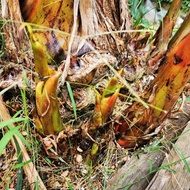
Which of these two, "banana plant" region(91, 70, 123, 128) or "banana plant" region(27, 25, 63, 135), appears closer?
"banana plant" region(27, 25, 63, 135)

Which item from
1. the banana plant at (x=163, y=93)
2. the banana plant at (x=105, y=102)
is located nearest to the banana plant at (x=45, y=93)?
the banana plant at (x=105, y=102)

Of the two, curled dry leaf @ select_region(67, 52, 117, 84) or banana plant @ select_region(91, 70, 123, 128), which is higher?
curled dry leaf @ select_region(67, 52, 117, 84)

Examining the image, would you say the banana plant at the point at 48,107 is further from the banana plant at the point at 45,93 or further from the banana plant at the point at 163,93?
the banana plant at the point at 163,93

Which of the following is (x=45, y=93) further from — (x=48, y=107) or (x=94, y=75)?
(x=94, y=75)

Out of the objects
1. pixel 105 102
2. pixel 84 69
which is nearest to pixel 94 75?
pixel 84 69

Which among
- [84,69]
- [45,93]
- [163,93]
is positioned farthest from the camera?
[84,69]

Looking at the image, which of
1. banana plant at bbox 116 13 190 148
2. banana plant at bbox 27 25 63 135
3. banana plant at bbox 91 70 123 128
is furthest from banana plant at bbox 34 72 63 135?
banana plant at bbox 116 13 190 148

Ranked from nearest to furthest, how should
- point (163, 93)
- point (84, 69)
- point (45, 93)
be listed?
point (45, 93), point (163, 93), point (84, 69)

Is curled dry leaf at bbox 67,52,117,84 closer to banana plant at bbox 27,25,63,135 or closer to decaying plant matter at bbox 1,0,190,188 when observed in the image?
decaying plant matter at bbox 1,0,190,188

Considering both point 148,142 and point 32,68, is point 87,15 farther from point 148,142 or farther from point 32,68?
point 148,142

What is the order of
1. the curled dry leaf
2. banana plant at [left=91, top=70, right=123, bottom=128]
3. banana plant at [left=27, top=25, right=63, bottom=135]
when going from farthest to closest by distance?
the curled dry leaf < banana plant at [left=91, top=70, right=123, bottom=128] < banana plant at [left=27, top=25, right=63, bottom=135]

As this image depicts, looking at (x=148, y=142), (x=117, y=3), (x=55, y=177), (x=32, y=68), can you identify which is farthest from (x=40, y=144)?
(x=117, y=3)

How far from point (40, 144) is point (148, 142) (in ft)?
1.17

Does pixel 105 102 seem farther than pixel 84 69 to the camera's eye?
No
